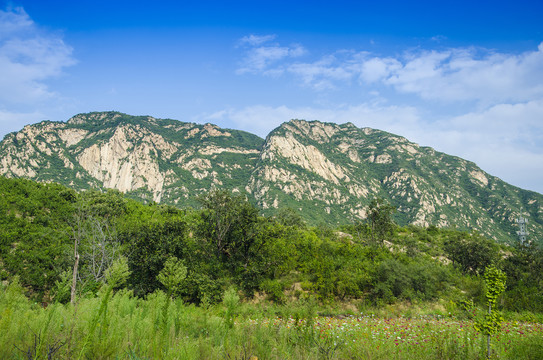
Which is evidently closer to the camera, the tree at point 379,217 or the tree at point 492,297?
the tree at point 492,297

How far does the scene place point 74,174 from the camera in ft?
511


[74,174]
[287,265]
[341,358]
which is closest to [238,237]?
[287,265]

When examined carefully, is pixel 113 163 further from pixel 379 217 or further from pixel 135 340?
pixel 135 340

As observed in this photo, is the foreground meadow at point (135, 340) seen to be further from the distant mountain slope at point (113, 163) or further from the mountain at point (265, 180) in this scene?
the distant mountain slope at point (113, 163)

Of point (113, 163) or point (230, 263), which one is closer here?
point (230, 263)

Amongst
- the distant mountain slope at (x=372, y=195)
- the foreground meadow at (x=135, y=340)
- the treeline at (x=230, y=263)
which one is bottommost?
the treeline at (x=230, y=263)

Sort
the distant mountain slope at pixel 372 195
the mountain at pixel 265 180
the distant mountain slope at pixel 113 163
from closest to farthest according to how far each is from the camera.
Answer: the mountain at pixel 265 180, the distant mountain slope at pixel 113 163, the distant mountain slope at pixel 372 195

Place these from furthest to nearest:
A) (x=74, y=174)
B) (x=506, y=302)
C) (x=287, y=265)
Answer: (x=74, y=174)
(x=287, y=265)
(x=506, y=302)

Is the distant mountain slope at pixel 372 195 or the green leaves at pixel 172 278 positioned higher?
the distant mountain slope at pixel 372 195

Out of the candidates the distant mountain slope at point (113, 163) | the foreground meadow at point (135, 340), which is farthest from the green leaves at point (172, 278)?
the distant mountain slope at point (113, 163)

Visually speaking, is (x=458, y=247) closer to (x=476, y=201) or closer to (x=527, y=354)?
(x=527, y=354)

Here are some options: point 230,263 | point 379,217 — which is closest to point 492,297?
point 230,263

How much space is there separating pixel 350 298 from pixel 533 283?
14.4m

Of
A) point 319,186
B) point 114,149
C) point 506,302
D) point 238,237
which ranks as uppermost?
point 114,149
